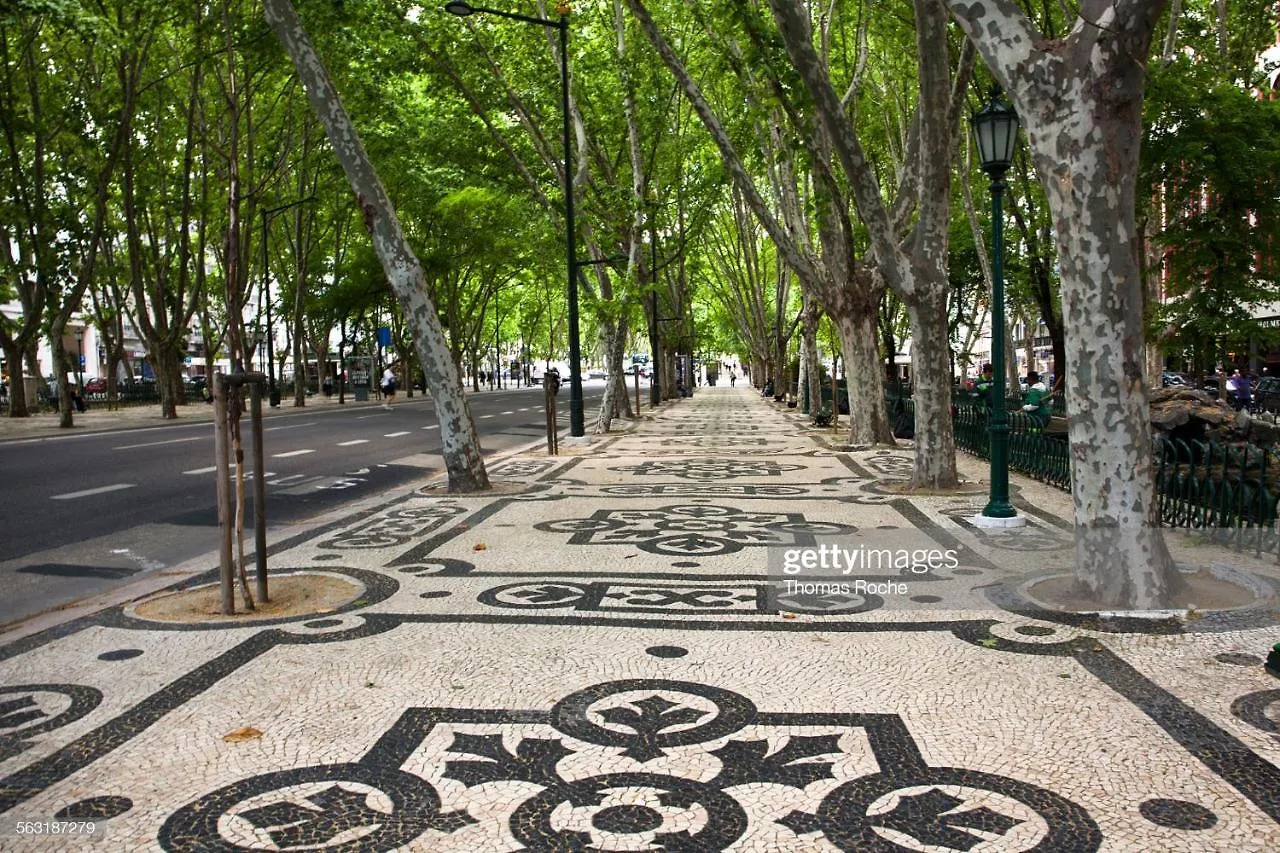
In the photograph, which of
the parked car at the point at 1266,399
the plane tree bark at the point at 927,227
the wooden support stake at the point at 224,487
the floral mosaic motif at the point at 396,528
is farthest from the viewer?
the parked car at the point at 1266,399

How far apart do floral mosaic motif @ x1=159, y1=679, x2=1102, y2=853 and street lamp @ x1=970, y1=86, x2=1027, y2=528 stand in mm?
5305

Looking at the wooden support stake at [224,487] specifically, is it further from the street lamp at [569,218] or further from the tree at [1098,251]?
the street lamp at [569,218]

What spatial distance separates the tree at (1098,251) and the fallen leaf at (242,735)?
443cm

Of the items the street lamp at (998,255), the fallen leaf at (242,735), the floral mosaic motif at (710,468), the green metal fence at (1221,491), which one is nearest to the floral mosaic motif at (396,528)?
the floral mosaic motif at (710,468)

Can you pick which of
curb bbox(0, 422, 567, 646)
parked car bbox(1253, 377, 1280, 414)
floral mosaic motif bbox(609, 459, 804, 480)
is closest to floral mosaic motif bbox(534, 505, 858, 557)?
curb bbox(0, 422, 567, 646)

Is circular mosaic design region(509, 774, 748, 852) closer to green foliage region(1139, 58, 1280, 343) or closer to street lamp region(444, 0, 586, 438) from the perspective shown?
green foliage region(1139, 58, 1280, 343)

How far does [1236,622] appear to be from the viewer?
5211 millimetres

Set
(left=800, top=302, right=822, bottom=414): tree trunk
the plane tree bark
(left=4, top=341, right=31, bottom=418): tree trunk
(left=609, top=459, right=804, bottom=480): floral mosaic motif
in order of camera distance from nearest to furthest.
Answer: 1. the plane tree bark
2. (left=609, top=459, right=804, bottom=480): floral mosaic motif
3. (left=800, top=302, right=822, bottom=414): tree trunk
4. (left=4, top=341, right=31, bottom=418): tree trunk

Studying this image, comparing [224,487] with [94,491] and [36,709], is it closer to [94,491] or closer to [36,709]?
[36,709]

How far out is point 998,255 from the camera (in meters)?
8.70

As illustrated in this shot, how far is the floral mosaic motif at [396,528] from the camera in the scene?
8102mm

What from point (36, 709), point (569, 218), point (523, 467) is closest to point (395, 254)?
point (523, 467)

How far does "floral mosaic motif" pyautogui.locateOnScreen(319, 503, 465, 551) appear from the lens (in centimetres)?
810

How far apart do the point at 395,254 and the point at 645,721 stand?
7803 mm
